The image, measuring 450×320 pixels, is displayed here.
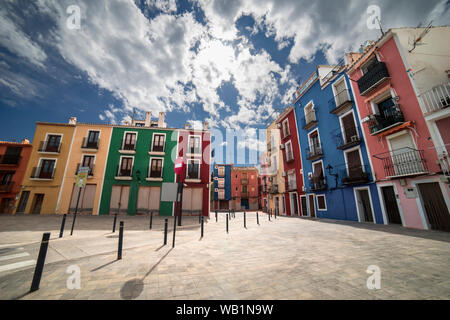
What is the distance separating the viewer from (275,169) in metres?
25.1

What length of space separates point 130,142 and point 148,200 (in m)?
7.43

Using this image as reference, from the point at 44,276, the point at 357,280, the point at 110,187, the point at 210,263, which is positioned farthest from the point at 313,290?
the point at 110,187

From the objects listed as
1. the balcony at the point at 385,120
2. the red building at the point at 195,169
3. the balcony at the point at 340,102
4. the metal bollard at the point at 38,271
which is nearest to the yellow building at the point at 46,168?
the red building at the point at 195,169

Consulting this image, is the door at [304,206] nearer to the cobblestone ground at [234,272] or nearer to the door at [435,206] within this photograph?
the door at [435,206]

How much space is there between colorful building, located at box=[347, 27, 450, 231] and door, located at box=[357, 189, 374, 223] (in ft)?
4.36

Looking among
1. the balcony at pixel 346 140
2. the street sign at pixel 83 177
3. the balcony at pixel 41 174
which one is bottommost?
the street sign at pixel 83 177

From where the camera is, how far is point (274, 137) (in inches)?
A: 1003

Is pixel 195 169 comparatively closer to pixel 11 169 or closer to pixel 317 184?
pixel 317 184

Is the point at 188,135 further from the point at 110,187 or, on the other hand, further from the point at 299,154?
the point at 299,154

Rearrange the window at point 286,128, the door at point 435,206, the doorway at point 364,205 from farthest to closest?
the window at point 286,128 → the doorway at point 364,205 → the door at point 435,206

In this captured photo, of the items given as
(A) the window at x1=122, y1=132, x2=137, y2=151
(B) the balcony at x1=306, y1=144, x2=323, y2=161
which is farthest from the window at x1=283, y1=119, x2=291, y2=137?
(A) the window at x1=122, y1=132, x2=137, y2=151

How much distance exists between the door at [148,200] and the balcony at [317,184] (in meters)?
16.7

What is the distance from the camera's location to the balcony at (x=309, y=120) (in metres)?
17.3

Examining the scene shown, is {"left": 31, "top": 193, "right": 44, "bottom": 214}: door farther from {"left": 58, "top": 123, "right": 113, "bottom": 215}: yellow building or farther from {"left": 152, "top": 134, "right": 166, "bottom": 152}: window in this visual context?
{"left": 152, "top": 134, "right": 166, "bottom": 152}: window
